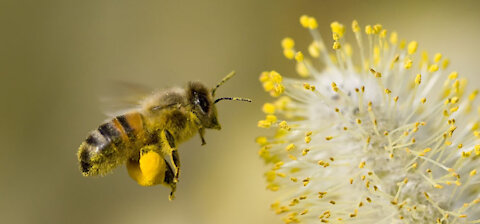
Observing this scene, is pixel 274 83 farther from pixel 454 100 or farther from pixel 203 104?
pixel 454 100

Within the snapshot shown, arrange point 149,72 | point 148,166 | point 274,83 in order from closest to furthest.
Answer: point 148,166, point 274,83, point 149,72

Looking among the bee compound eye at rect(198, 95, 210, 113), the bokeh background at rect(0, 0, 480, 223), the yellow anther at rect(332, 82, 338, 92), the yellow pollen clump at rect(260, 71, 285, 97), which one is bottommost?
the yellow anther at rect(332, 82, 338, 92)

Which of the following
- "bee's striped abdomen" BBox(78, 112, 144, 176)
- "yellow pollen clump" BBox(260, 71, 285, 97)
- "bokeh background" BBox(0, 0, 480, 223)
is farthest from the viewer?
"bokeh background" BBox(0, 0, 480, 223)

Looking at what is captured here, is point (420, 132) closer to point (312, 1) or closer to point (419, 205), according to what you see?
point (419, 205)

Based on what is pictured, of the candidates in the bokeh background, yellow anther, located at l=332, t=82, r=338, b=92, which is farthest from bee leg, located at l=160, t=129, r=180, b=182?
the bokeh background

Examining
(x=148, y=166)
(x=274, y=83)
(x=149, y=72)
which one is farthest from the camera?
(x=149, y=72)

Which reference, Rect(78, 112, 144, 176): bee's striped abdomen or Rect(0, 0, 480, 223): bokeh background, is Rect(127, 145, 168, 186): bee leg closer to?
Rect(78, 112, 144, 176): bee's striped abdomen

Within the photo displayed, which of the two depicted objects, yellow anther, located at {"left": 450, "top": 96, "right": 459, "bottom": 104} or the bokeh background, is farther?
the bokeh background

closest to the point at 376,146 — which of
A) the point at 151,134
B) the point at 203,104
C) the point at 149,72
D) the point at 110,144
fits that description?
the point at 203,104
